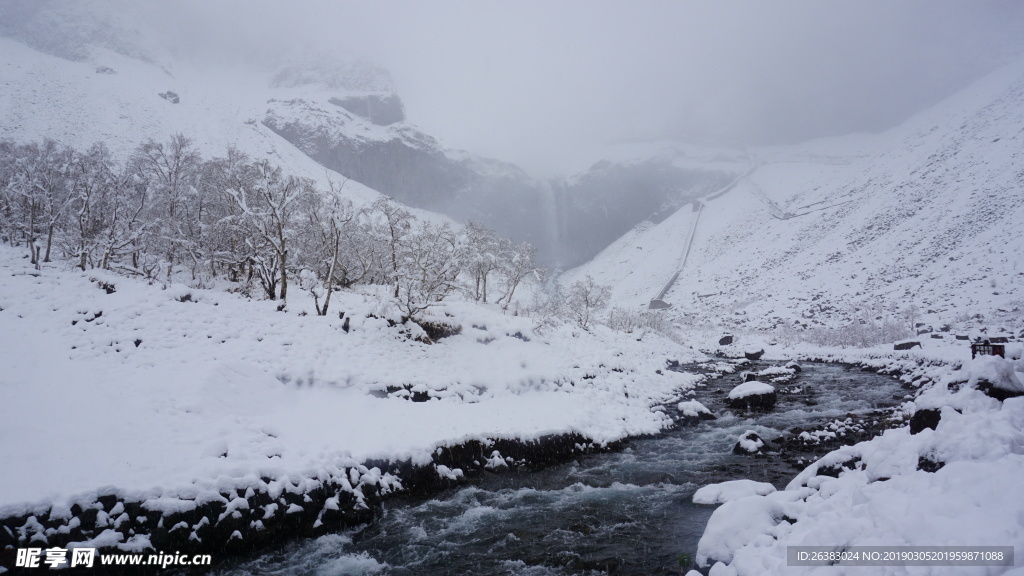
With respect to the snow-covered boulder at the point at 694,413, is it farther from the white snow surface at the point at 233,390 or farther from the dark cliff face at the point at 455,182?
the dark cliff face at the point at 455,182

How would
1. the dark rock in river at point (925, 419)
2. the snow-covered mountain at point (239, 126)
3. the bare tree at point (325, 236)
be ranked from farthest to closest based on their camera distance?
the snow-covered mountain at point (239, 126) → the bare tree at point (325, 236) → the dark rock in river at point (925, 419)

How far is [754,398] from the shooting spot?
22547mm

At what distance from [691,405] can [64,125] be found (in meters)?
124

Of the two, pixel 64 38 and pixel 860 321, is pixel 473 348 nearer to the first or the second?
pixel 860 321

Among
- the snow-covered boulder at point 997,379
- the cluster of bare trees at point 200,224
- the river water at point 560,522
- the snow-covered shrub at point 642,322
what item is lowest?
the river water at point 560,522

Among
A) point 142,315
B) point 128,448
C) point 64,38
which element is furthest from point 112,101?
point 128,448

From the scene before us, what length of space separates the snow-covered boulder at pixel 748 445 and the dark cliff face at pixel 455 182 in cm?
16015

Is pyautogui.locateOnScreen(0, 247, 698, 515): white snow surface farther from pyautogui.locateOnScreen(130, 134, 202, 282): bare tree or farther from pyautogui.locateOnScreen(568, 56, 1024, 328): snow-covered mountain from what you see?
pyautogui.locateOnScreen(568, 56, 1024, 328): snow-covered mountain

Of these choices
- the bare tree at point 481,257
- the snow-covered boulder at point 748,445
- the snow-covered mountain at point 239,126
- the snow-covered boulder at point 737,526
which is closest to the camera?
the snow-covered boulder at point 737,526

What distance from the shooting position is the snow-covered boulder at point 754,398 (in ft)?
73.1

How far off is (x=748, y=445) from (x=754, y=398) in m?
8.21

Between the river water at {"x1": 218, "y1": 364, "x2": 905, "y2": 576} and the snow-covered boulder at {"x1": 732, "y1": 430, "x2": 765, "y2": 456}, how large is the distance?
1.34ft

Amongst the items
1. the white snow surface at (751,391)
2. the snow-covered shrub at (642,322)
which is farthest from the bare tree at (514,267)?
the white snow surface at (751,391)

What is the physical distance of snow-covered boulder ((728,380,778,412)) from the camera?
73.1ft
